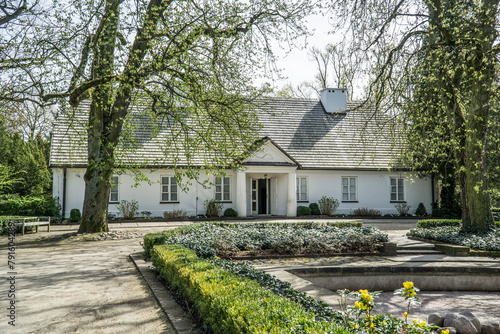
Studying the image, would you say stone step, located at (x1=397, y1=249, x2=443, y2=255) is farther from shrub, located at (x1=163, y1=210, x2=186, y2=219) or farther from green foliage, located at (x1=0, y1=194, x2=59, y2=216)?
green foliage, located at (x1=0, y1=194, x2=59, y2=216)

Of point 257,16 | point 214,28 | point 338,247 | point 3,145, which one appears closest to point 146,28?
point 214,28

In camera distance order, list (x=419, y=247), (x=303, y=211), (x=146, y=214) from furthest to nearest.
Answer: (x=303, y=211)
(x=146, y=214)
(x=419, y=247)

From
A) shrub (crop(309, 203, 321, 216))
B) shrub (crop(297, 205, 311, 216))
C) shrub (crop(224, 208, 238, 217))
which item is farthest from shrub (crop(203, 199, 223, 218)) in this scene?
shrub (crop(309, 203, 321, 216))

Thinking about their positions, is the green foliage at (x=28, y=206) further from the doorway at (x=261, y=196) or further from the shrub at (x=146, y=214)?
the doorway at (x=261, y=196)

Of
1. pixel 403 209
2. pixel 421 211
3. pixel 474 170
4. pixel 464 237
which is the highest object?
pixel 474 170

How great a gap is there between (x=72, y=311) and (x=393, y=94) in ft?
35.7

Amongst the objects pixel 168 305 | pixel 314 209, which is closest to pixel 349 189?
pixel 314 209

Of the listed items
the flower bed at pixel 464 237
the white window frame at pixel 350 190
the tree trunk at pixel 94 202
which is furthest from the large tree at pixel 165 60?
the white window frame at pixel 350 190

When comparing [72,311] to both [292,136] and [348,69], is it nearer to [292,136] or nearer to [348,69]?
[348,69]

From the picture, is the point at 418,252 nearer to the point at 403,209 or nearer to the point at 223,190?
the point at 223,190

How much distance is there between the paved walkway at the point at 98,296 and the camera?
18.6 ft

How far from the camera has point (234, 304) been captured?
449 cm

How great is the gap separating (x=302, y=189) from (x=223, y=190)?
198 inches

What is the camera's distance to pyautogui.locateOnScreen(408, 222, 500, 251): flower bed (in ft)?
41.0
